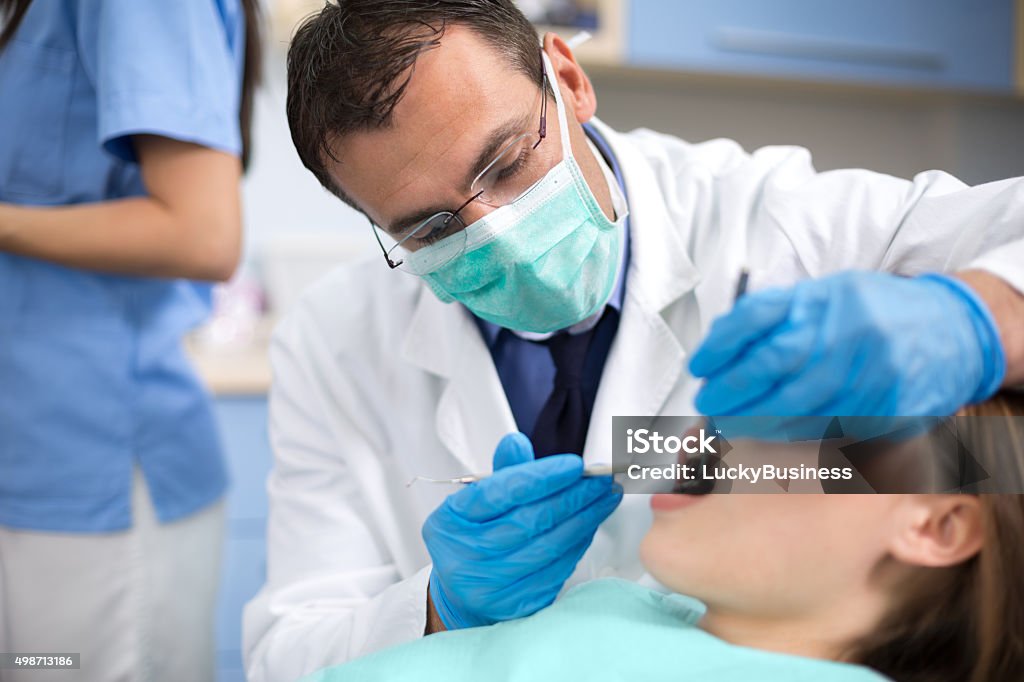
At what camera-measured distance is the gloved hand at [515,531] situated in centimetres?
92

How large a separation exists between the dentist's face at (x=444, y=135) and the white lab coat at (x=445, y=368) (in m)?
0.25

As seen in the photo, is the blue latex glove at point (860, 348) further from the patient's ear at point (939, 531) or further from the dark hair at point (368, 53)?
the dark hair at point (368, 53)

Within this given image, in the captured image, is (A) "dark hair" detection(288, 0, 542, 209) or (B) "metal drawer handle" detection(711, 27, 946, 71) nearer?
(A) "dark hair" detection(288, 0, 542, 209)

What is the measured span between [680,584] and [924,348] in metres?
0.32

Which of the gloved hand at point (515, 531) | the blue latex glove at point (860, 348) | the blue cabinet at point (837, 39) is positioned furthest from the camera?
the blue cabinet at point (837, 39)

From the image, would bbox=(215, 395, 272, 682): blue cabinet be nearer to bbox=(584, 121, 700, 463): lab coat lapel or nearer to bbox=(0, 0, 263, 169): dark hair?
bbox=(0, 0, 263, 169): dark hair

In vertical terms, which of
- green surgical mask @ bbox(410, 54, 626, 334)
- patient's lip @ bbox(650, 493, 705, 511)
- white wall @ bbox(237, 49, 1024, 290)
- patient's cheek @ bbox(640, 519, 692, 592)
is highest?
green surgical mask @ bbox(410, 54, 626, 334)

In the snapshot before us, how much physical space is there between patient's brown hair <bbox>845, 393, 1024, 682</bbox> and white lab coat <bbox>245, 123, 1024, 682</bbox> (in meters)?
0.26

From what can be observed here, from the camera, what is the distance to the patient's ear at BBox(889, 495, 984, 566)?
2.63ft

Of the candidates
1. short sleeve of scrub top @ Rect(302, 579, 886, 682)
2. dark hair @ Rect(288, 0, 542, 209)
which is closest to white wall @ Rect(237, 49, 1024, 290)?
dark hair @ Rect(288, 0, 542, 209)

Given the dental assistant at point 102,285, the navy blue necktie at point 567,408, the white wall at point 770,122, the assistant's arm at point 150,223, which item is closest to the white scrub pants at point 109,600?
the dental assistant at point 102,285

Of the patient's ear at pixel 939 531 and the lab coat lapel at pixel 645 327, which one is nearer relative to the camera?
the patient's ear at pixel 939 531

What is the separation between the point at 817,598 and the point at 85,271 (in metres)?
1.02

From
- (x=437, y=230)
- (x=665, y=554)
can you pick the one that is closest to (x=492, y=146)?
(x=437, y=230)
